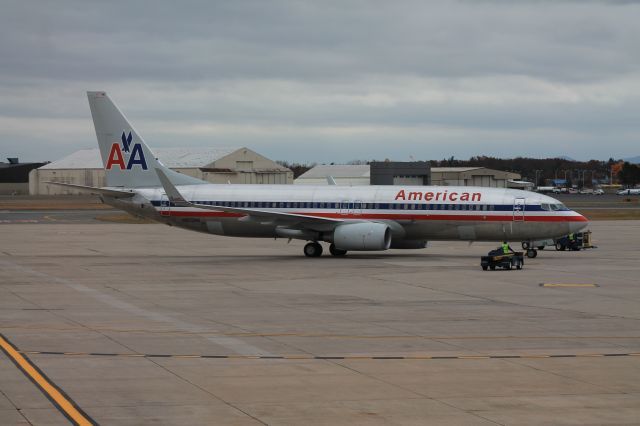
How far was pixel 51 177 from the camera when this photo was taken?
568 feet

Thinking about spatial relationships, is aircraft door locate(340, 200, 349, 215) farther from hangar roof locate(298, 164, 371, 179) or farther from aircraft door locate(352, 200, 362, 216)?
hangar roof locate(298, 164, 371, 179)

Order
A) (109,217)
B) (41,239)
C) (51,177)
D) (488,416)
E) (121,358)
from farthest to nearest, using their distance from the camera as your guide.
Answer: (51,177), (109,217), (41,239), (121,358), (488,416)

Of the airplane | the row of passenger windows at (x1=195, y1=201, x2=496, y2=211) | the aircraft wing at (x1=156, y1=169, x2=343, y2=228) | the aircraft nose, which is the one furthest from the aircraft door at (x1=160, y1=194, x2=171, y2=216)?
the aircraft nose

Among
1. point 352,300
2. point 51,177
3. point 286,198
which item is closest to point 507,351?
point 352,300

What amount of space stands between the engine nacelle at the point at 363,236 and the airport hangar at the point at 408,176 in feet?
268

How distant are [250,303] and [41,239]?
3842 centimetres

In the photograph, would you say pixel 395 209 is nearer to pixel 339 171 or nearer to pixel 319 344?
pixel 319 344

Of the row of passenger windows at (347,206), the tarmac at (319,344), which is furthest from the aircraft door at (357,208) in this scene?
the tarmac at (319,344)

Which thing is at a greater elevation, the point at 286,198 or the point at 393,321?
the point at 286,198

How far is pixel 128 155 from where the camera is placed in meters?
56.4

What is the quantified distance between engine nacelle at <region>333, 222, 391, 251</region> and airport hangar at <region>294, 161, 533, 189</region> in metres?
81.8

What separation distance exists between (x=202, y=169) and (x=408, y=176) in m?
34.5

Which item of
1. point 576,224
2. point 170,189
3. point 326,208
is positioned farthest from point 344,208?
point 576,224

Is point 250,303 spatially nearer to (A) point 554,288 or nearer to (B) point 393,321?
(B) point 393,321
